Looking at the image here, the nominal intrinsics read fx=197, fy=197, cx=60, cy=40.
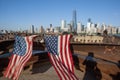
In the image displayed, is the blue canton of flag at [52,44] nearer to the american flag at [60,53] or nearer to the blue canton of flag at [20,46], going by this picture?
the american flag at [60,53]

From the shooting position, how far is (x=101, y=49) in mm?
12914

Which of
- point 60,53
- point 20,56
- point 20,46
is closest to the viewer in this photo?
point 60,53

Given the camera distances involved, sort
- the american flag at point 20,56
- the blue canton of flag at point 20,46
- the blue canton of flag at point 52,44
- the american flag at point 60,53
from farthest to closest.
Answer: the blue canton of flag at point 20,46, the american flag at point 20,56, the blue canton of flag at point 52,44, the american flag at point 60,53

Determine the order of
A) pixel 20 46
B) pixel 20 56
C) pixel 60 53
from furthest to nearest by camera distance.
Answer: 1. pixel 20 46
2. pixel 20 56
3. pixel 60 53

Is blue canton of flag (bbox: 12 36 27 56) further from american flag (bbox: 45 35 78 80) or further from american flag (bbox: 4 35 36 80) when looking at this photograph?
american flag (bbox: 45 35 78 80)

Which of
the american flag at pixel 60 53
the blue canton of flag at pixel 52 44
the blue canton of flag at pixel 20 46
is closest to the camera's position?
the american flag at pixel 60 53

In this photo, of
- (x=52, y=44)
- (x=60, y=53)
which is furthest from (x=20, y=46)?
(x=60, y=53)

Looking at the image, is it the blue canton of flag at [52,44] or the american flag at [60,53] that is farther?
the blue canton of flag at [52,44]

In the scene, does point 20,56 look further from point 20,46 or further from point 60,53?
point 60,53

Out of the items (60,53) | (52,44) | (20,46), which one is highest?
(52,44)

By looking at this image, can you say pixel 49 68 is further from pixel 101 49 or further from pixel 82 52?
pixel 101 49

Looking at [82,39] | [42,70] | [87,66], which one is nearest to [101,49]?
[87,66]

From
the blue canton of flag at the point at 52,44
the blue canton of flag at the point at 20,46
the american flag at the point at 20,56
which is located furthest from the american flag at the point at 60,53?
the blue canton of flag at the point at 20,46

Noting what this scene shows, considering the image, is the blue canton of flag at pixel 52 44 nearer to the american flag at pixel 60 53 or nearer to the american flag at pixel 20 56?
the american flag at pixel 60 53
